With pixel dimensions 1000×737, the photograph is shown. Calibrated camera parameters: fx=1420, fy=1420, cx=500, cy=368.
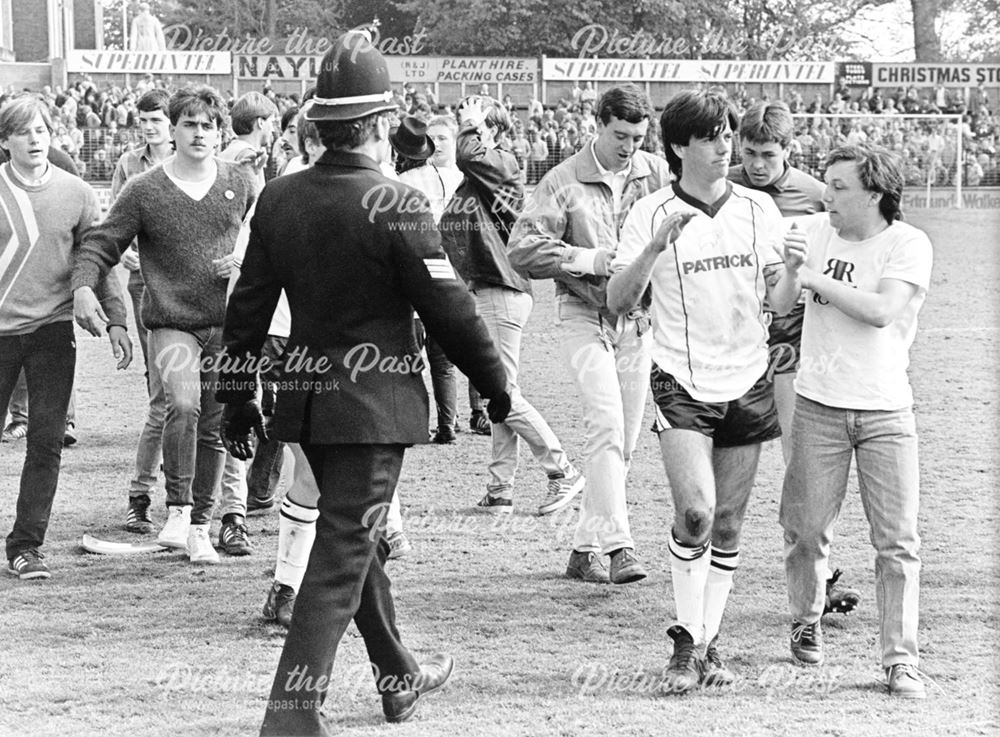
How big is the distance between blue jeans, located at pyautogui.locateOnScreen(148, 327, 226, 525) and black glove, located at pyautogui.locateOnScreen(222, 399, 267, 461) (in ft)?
5.40

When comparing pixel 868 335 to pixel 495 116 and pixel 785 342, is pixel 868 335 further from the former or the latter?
pixel 495 116

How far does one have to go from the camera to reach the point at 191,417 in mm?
6805

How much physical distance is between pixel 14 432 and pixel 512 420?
405cm

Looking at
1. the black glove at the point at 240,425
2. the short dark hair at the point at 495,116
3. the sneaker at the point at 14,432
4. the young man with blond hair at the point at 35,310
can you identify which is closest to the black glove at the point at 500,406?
the black glove at the point at 240,425

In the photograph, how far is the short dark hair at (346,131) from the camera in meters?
4.39

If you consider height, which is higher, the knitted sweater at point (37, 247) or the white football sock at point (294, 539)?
the knitted sweater at point (37, 247)

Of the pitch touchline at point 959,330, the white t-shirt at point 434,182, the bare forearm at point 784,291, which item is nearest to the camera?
the bare forearm at point 784,291

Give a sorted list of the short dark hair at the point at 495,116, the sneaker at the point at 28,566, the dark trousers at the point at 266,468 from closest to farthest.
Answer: the sneaker at the point at 28,566 → the dark trousers at the point at 266,468 → the short dark hair at the point at 495,116

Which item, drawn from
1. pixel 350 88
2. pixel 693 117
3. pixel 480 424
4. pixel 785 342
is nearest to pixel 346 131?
pixel 350 88

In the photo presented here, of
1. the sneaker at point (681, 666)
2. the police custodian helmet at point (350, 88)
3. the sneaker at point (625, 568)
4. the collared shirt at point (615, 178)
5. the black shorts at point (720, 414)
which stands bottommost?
the sneaker at point (625, 568)

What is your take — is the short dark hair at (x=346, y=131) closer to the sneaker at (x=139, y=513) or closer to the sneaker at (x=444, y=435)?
the sneaker at (x=139, y=513)

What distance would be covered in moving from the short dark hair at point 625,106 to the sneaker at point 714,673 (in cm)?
239

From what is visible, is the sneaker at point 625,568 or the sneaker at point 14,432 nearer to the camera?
the sneaker at point 625,568

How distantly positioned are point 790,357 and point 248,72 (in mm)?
31578
